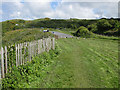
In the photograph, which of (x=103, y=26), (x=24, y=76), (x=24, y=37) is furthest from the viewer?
(x=103, y=26)

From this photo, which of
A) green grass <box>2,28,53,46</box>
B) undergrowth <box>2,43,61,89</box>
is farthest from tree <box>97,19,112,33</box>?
undergrowth <box>2,43,61,89</box>

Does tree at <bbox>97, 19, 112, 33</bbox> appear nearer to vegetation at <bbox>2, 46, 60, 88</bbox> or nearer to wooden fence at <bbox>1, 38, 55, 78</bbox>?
wooden fence at <bbox>1, 38, 55, 78</bbox>

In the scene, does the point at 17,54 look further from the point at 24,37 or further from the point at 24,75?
the point at 24,37

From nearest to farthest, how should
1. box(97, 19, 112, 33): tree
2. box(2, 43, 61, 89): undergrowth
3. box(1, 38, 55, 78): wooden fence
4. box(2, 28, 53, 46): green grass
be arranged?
box(2, 43, 61, 89): undergrowth → box(1, 38, 55, 78): wooden fence → box(2, 28, 53, 46): green grass → box(97, 19, 112, 33): tree

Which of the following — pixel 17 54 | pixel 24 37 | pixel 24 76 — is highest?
pixel 24 37

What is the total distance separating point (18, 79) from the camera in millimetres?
4828

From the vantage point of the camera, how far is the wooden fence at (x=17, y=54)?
4.97 m

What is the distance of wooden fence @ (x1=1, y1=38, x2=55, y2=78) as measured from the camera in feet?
16.3

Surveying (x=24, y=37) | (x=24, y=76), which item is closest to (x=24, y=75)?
(x=24, y=76)

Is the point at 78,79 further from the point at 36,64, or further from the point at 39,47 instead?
the point at 39,47

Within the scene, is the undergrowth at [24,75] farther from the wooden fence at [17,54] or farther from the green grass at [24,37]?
the green grass at [24,37]

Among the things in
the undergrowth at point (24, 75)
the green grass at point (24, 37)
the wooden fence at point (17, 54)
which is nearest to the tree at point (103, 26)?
the green grass at point (24, 37)

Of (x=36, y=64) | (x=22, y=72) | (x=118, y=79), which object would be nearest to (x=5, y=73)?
(x=22, y=72)

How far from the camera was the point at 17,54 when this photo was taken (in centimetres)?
588
